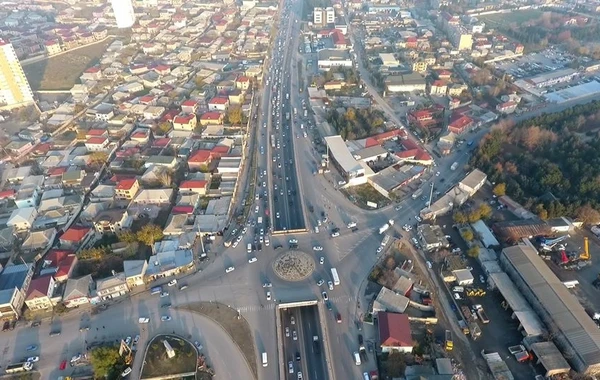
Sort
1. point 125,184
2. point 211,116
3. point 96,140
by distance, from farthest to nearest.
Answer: point 211,116 → point 96,140 → point 125,184

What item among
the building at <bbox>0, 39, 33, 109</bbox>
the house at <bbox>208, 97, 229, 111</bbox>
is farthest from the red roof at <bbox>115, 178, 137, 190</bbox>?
the building at <bbox>0, 39, 33, 109</bbox>

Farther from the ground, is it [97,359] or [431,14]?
[431,14]

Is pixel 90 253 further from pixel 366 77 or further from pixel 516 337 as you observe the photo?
pixel 366 77

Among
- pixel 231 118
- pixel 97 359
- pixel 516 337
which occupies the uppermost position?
pixel 231 118

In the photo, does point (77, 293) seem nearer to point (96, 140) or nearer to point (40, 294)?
point (40, 294)

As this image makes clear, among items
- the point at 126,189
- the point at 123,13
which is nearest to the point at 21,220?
the point at 126,189

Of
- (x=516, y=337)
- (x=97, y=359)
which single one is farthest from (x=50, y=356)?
(x=516, y=337)
